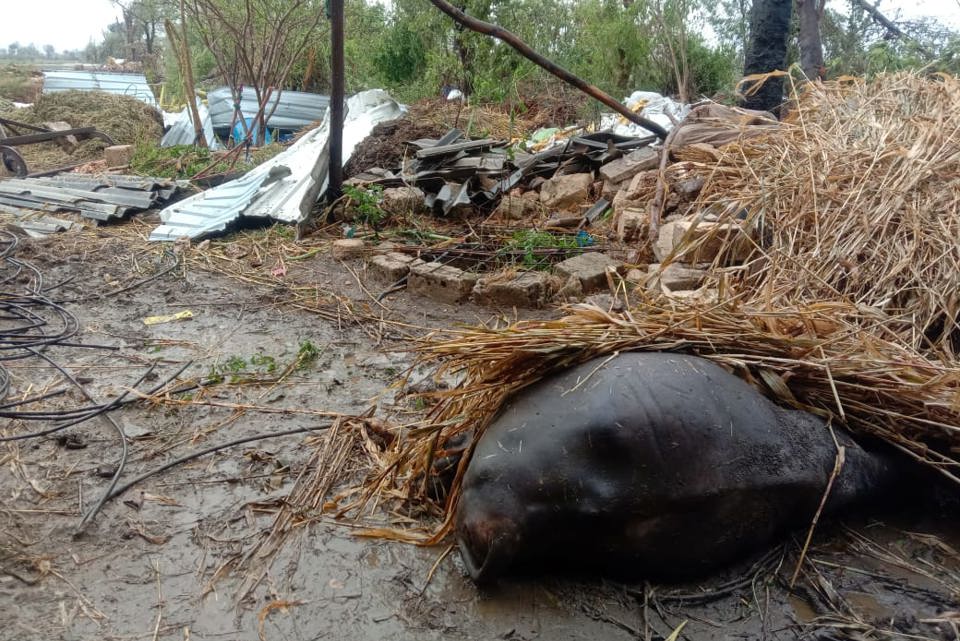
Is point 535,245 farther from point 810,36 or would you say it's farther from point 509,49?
point 810,36

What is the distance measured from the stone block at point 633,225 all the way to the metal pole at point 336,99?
9.60 ft

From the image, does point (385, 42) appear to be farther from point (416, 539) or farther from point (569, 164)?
point (416, 539)

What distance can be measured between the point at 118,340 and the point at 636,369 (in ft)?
12.3

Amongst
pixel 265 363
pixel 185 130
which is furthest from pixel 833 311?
pixel 185 130

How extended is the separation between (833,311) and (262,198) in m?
6.36

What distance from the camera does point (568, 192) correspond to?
727 centimetres

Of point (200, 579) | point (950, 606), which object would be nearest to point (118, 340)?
point (200, 579)

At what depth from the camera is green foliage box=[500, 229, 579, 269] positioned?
580cm

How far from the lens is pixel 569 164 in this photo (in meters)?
7.73

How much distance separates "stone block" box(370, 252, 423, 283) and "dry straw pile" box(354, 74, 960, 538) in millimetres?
2689

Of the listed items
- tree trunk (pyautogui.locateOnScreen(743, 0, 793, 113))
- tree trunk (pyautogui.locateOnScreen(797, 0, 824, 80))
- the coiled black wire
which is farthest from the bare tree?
tree trunk (pyautogui.locateOnScreen(797, 0, 824, 80))

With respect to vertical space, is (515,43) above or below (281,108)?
above

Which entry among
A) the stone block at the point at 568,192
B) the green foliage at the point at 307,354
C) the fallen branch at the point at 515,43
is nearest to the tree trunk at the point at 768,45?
the stone block at the point at 568,192

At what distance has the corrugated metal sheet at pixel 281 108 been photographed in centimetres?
1380
